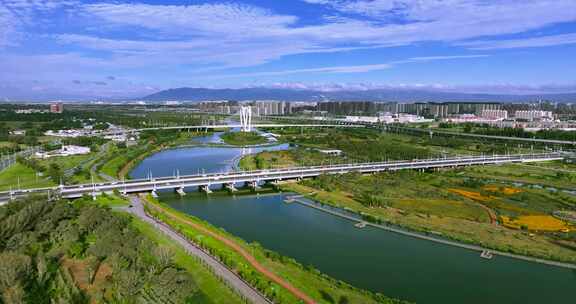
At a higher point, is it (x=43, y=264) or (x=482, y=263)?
(x=43, y=264)

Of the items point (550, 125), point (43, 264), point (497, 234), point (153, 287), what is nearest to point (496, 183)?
point (497, 234)

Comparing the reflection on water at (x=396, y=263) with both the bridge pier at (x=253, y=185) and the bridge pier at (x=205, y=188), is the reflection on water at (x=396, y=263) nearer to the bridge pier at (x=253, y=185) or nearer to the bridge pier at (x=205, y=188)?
the bridge pier at (x=205, y=188)

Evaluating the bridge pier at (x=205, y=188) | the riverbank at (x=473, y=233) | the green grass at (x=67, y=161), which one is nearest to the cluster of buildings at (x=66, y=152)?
the green grass at (x=67, y=161)

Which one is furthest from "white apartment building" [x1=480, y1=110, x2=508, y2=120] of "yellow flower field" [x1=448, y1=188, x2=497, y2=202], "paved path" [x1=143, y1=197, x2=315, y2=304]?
"paved path" [x1=143, y1=197, x2=315, y2=304]

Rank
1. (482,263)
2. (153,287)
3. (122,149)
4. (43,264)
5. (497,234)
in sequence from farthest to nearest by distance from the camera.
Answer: (122,149) → (497,234) → (482,263) → (43,264) → (153,287)

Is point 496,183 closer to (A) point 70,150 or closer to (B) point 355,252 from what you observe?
(B) point 355,252

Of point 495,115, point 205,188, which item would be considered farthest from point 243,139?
point 495,115

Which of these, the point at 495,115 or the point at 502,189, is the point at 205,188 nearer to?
the point at 502,189
